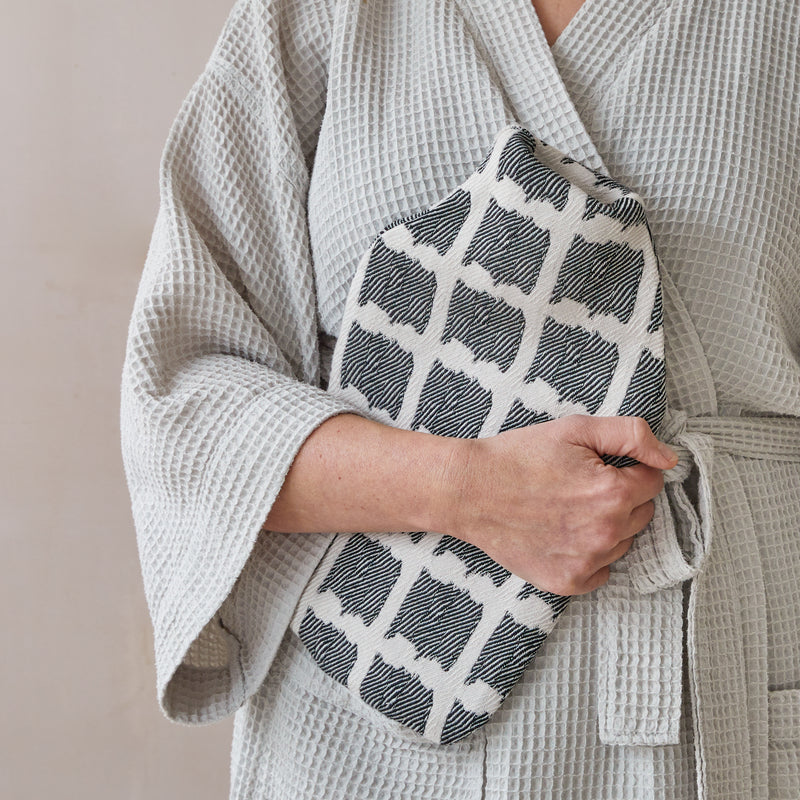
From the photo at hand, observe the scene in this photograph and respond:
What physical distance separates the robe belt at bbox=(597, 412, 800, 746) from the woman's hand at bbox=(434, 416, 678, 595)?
1.0 inches

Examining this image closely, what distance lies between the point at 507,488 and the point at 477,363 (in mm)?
99

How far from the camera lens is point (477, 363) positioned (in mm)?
616

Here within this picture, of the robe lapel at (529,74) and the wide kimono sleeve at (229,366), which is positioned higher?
the robe lapel at (529,74)

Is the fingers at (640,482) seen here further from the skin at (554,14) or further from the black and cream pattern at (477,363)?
the skin at (554,14)

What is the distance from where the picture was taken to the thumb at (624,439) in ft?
1.84

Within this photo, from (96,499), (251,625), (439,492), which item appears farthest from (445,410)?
(96,499)

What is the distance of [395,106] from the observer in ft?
2.20

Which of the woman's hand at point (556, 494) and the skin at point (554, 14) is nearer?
the woman's hand at point (556, 494)

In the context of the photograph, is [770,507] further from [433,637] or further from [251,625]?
[251,625]

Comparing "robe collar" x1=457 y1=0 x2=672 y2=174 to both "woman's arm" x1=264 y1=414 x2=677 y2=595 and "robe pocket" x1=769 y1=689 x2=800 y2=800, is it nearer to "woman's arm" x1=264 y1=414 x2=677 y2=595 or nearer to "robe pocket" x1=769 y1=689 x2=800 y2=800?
"woman's arm" x1=264 y1=414 x2=677 y2=595

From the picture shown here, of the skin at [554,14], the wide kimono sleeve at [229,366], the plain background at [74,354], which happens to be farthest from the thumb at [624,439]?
the plain background at [74,354]

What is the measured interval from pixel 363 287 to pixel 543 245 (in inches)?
5.5

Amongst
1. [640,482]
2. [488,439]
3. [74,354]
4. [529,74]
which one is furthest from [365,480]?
[74,354]

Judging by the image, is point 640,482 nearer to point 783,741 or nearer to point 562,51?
point 783,741
